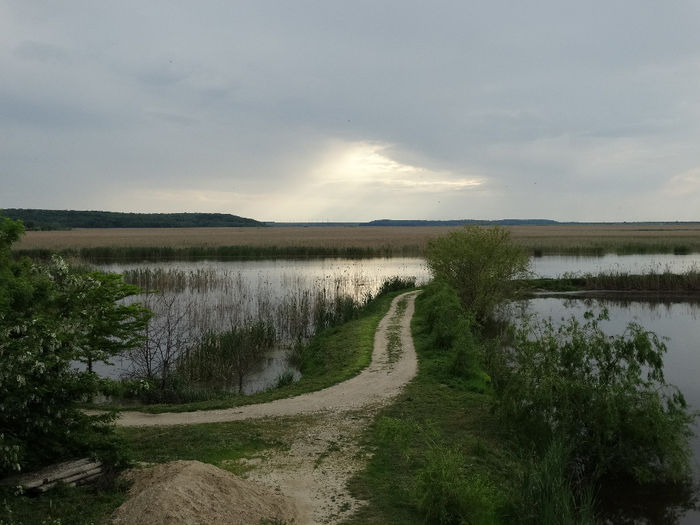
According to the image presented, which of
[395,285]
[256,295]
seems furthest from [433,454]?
[395,285]

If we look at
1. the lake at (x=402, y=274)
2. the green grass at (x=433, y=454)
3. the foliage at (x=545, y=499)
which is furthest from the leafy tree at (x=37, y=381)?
the lake at (x=402, y=274)

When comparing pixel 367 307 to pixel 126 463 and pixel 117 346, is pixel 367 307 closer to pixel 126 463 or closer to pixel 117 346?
pixel 117 346

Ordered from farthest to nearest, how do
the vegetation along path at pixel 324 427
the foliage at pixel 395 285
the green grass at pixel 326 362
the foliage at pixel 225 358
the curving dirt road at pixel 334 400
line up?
the foliage at pixel 395 285, the foliage at pixel 225 358, the green grass at pixel 326 362, the curving dirt road at pixel 334 400, the vegetation along path at pixel 324 427

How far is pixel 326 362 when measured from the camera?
59.9ft

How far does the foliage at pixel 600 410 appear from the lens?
1034 cm

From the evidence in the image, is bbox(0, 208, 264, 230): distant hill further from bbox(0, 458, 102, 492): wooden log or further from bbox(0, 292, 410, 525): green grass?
bbox(0, 458, 102, 492): wooden log

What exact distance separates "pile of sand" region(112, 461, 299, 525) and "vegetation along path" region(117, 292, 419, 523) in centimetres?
60

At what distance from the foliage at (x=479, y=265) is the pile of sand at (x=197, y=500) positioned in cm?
2000

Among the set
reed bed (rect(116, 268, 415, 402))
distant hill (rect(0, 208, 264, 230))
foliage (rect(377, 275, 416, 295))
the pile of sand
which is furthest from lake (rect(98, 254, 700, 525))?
distant hill (rect(0, 208, 264, 230))

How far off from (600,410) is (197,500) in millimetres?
7648

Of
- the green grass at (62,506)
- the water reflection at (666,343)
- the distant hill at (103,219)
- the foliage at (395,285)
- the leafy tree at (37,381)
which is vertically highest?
the distant hill at (103,219)

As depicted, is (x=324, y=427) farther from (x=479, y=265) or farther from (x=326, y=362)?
(x=479, y=265)

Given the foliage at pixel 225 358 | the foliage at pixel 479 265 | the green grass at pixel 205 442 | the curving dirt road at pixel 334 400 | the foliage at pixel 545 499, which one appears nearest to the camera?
the green grass at pixel 205 442

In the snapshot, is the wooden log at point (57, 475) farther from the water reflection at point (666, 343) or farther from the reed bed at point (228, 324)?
the water reflection at point (666, 343)
